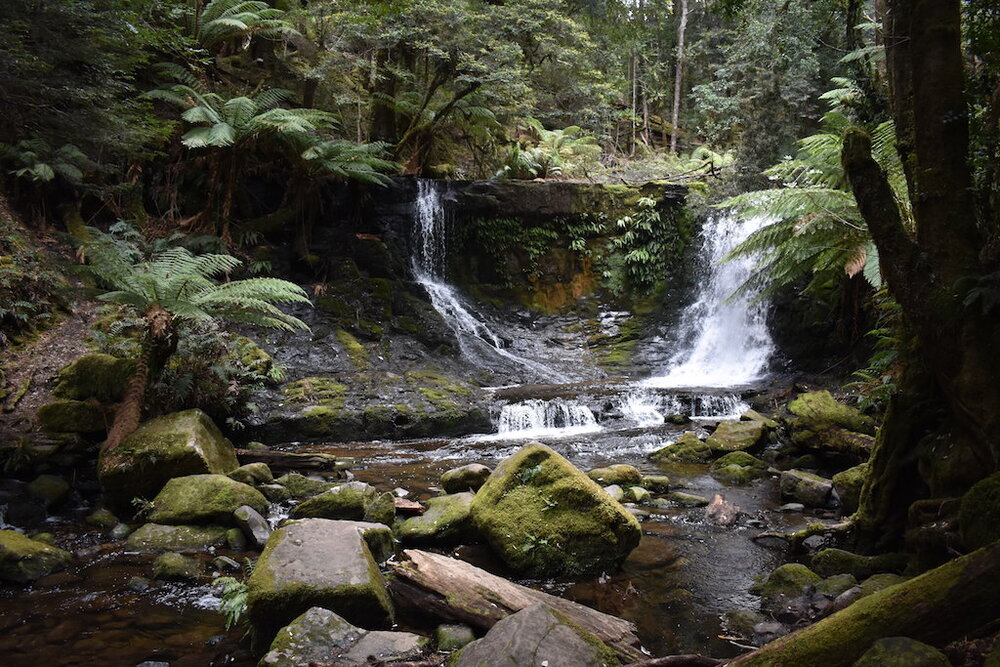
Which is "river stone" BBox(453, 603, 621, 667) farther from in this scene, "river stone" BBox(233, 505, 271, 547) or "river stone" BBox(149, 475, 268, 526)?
"river stone" BBox(149, 475, 268, 526)

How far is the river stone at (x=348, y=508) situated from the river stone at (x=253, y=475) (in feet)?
3.42

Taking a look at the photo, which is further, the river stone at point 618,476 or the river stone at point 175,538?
the river stone at point 618,476

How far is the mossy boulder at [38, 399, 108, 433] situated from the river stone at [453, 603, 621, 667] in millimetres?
5090

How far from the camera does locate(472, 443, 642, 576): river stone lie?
405cm

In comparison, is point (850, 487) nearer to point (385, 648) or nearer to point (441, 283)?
point (385, 648)

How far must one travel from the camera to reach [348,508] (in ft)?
16.0

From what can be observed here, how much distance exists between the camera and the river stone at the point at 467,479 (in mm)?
5578

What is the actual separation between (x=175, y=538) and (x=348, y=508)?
129 cm

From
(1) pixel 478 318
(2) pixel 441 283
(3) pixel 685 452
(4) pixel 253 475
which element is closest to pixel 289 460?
(4) pixel 253 475

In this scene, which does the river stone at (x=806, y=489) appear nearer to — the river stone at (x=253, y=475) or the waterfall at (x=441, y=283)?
the river stone at (x=253, y=475)

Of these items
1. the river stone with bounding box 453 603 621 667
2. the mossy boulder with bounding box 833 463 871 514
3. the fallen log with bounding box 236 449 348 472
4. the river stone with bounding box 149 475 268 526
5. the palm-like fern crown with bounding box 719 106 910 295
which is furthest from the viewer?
the palm-like fern crown with bounding box 719 106 910 295

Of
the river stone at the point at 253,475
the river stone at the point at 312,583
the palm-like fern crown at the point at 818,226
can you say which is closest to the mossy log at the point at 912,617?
the river stone at the point at 312,583

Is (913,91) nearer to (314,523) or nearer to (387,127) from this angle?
(314,523)

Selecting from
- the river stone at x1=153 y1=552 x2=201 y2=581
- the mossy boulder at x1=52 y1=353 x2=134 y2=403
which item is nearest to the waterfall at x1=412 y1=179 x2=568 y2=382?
the mossy boulder at x1=52 y1=353 x2=134 y2=403
